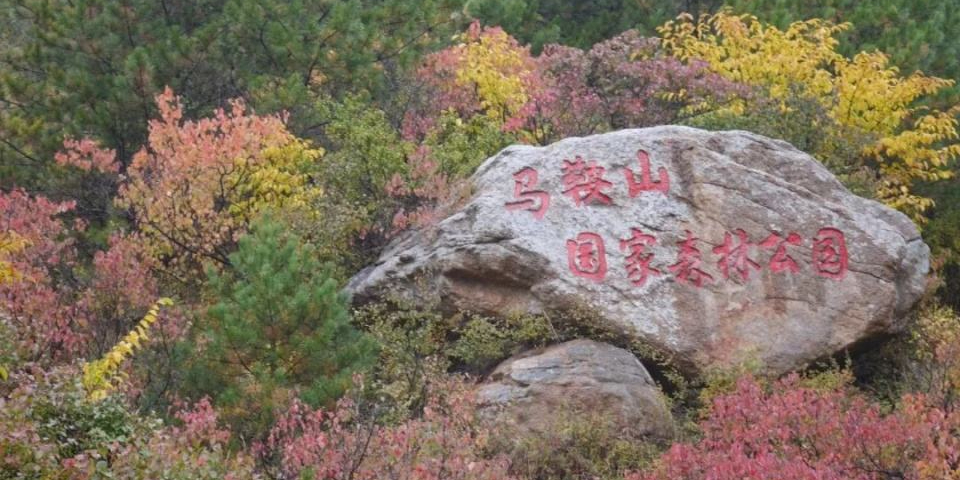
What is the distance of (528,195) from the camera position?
1309cm

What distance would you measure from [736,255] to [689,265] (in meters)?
0.45

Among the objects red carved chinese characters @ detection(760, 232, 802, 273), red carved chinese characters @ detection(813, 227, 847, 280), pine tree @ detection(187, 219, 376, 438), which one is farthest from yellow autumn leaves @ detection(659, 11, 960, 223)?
pine tree @ detection(187, 219, 376, 438)

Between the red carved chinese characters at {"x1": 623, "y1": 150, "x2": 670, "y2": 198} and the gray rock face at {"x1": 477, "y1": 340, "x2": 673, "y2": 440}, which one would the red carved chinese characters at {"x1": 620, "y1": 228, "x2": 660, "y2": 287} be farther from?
the gray rock face at {"x1": 477, "y1": 340, "x2": 673, "y2": 440}

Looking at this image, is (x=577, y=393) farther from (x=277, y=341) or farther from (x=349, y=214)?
(x=349, y=214)

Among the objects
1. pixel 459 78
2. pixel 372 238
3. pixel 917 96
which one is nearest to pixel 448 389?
pixel 372 238

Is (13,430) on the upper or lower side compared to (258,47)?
upper

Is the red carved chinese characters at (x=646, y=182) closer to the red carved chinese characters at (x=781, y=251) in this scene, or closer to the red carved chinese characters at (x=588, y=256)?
the red carved chinese characters at (x=588, y=256)

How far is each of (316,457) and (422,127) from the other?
7.47 m

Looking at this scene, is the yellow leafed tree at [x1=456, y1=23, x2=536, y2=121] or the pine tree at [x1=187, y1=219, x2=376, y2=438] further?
the yellow leafed tree at [x1=456, y1=23, x2=536, y2=121]

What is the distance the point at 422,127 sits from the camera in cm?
1606

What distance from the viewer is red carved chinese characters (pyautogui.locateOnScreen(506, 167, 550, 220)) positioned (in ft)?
42.6

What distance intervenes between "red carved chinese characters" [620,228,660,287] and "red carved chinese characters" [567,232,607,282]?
0.21 m

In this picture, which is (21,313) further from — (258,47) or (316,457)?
(258,47)

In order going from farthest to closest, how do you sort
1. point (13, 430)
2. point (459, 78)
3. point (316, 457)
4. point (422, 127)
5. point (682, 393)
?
point (459, 78) → point (422, 127) → point (682, 393) → point (316, 457) → point (13, 430)
